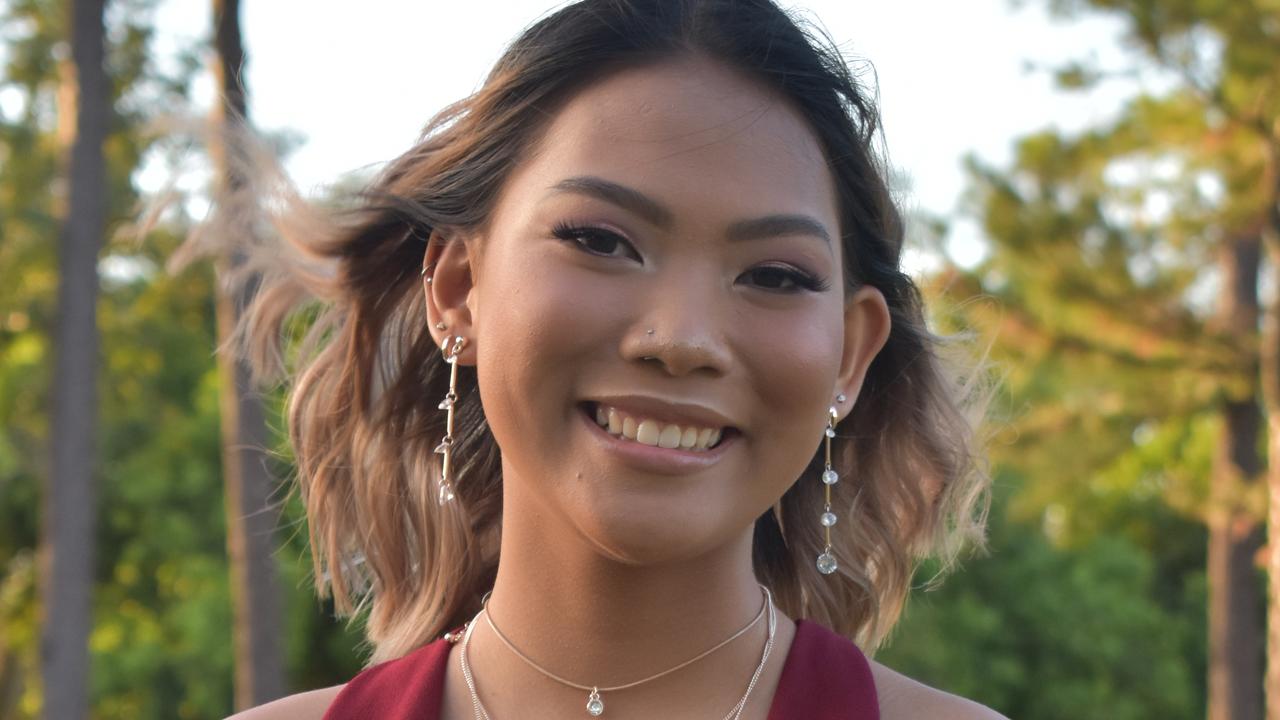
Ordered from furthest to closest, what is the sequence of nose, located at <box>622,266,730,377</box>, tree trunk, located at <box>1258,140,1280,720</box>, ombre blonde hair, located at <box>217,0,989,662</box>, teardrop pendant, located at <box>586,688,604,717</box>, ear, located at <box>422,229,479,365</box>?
tree trunk, located at <box>1258,140,1280,720</box>
ombre blonde hair, located at <box>217,0,989,662</box>
ear, located at <box>422,229,479,365</box>
teardrop pendant, located at <box>586,688,604,717</box>
nose, located at <box>622,266,730,377</box>

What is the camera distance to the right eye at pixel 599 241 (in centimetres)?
215

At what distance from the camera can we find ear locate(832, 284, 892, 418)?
2.49 metres

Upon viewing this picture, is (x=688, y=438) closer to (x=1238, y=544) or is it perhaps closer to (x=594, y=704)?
(x=594, y=704)

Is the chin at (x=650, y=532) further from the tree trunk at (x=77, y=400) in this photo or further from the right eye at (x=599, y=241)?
the tree trunk at (x=77, y=400)

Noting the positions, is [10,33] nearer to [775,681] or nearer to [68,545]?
[68,545]

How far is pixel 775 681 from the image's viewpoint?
2.40 meters

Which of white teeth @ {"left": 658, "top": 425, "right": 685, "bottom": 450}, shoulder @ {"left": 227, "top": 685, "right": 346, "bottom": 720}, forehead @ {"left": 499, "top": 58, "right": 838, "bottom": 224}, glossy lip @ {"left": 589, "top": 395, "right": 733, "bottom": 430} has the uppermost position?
forehead @ {"left": 499, "top": 58, "right": 838, "bottom": 224}

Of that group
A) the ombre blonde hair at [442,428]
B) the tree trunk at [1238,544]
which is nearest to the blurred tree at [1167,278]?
the tree trunk at [1238,544]

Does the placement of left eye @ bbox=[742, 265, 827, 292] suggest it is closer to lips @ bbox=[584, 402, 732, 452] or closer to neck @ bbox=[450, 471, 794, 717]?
lips @ bbox=[584, 402, 732, 452]

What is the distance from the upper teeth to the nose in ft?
0.25

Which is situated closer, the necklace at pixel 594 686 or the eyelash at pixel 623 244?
the eyelash at pixel 623 244

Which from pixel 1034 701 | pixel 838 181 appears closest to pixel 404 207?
pixel 838 181

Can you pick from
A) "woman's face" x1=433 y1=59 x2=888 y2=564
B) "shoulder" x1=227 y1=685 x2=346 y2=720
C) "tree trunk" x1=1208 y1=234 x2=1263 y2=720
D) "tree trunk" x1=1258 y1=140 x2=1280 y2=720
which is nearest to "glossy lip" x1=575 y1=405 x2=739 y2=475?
"woman's face" x1=433 y1=59 x2=888 y2=564

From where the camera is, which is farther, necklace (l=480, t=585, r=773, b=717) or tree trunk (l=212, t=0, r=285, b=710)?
tree trunk (l=212, t=0, r=285, b=710)
